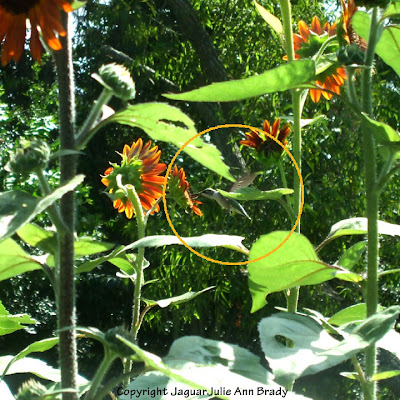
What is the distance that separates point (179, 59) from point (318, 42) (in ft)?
8.91

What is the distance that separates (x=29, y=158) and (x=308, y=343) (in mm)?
161

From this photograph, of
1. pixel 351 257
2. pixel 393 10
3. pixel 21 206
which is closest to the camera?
pixel 21 206

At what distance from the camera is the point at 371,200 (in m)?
0.37

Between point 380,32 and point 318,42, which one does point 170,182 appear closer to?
point 318,42

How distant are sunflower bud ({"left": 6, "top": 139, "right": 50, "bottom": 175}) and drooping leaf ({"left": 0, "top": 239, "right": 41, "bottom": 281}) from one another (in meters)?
0.04

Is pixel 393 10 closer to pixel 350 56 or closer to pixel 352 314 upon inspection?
pixel 350 56

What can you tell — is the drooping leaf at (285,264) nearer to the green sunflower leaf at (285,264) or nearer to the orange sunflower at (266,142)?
the green sunflower leaf at (285,264)

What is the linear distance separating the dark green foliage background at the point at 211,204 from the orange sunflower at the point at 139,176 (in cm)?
147

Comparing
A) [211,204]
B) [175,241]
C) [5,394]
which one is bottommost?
[5,394]

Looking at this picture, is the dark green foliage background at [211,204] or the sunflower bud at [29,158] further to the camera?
the dark green foliage background at [211,204]

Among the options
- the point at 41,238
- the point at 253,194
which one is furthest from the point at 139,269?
the point at 41,238

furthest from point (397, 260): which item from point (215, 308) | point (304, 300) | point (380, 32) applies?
point (380, 32)

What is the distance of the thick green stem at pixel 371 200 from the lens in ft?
1.20

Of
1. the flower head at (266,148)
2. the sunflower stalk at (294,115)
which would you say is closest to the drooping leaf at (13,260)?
the sunflower stalk at (294,115)
